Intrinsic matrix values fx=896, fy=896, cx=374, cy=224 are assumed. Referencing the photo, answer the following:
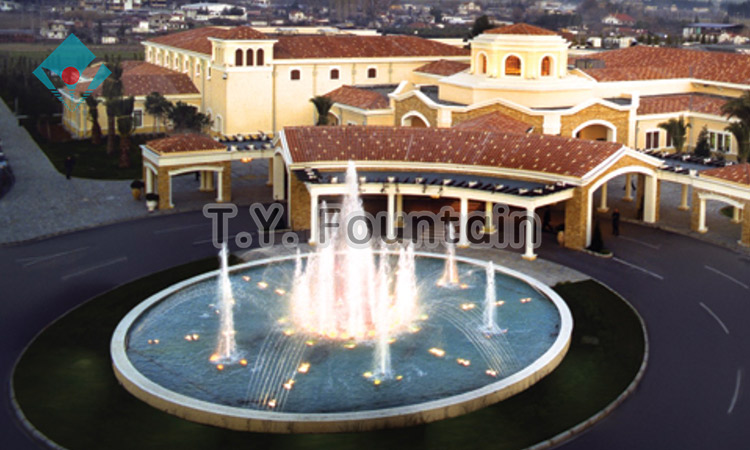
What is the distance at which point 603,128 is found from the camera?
64.9 metres

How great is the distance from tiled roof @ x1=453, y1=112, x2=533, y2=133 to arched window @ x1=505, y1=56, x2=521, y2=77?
16.1 ft

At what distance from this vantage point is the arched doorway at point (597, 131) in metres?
61.1

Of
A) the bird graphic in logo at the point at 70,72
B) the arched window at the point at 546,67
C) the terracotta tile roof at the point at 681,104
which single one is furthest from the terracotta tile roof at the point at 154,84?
the terracotta tile roof at the point at 681,104

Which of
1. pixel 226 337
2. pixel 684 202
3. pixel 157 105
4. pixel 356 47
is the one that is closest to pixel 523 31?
pixel 684 202

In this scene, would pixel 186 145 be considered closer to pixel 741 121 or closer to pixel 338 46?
pixel 338 46

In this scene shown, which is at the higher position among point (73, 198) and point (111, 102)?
point (111, 102)

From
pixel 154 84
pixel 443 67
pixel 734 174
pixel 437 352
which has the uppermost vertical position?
pixel 443 67

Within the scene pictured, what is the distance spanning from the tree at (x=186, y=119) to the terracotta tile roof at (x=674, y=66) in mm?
32068

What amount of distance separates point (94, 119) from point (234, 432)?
54.3 metres

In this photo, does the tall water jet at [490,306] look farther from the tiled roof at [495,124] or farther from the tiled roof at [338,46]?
the tiled roof at [338,46]

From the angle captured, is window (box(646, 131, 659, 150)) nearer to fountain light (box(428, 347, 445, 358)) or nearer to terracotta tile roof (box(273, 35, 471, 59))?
terracotta tile roof (box(273, 35, 471, 59))

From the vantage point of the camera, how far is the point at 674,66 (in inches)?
2889

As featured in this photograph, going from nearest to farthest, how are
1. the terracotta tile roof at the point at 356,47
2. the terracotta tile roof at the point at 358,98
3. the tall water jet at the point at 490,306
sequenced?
the tall water jet at the point at 490,306, the terracotta tile roof at the point at 358,98, the terracotta tile roof at the point at 356,47

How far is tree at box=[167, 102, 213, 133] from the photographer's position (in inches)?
2972
